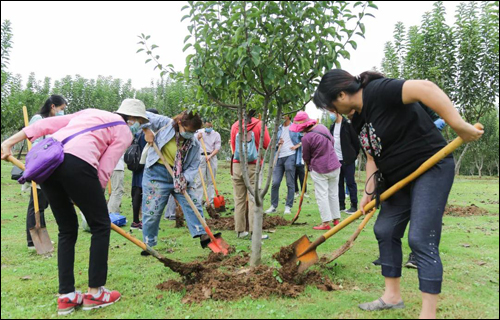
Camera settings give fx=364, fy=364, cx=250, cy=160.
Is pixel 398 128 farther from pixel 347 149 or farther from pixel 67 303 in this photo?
pixel 347 149

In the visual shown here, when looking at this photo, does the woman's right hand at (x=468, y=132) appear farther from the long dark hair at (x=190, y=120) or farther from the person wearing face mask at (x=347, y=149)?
the person wearing face mask at (x=347, y=149)

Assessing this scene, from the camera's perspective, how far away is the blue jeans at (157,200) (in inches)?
202

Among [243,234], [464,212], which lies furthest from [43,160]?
[464,212]

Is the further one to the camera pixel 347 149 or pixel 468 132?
pixel 347 149

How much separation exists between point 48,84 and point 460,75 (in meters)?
31.5

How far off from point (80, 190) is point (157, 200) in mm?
1973

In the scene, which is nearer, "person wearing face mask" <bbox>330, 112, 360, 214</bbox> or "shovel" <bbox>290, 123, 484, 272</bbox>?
"shovel" <bbox>290, 123, 484, 272</bbox>

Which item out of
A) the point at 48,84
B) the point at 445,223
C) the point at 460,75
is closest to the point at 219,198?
the point at 445,223

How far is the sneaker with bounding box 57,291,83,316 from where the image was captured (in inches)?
128

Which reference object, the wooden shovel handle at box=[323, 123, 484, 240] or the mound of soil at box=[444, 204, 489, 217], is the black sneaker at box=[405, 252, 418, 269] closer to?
the wooden shovel handle at box=[323, 123, 484, 240]

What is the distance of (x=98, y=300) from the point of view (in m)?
3.37

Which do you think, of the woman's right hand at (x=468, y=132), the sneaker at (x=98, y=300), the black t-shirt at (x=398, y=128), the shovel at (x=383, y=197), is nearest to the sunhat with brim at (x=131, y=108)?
the sneaker at (x=98, y=300)

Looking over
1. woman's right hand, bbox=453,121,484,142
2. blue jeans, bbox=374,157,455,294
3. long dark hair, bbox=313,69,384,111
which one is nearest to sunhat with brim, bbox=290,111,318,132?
long dark hair, bbox=313,69,384,111

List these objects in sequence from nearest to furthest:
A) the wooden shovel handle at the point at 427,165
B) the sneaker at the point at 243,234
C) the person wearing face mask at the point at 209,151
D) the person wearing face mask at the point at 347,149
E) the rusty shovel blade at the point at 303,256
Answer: the wooden shovel handle at the point at 427,165
the rusty shovel blade at the point at 303,256
the sneaker at the point at 243,234
the person wearing face mask at the point at 347,149
the person wearing face mask at the point at 209,151
